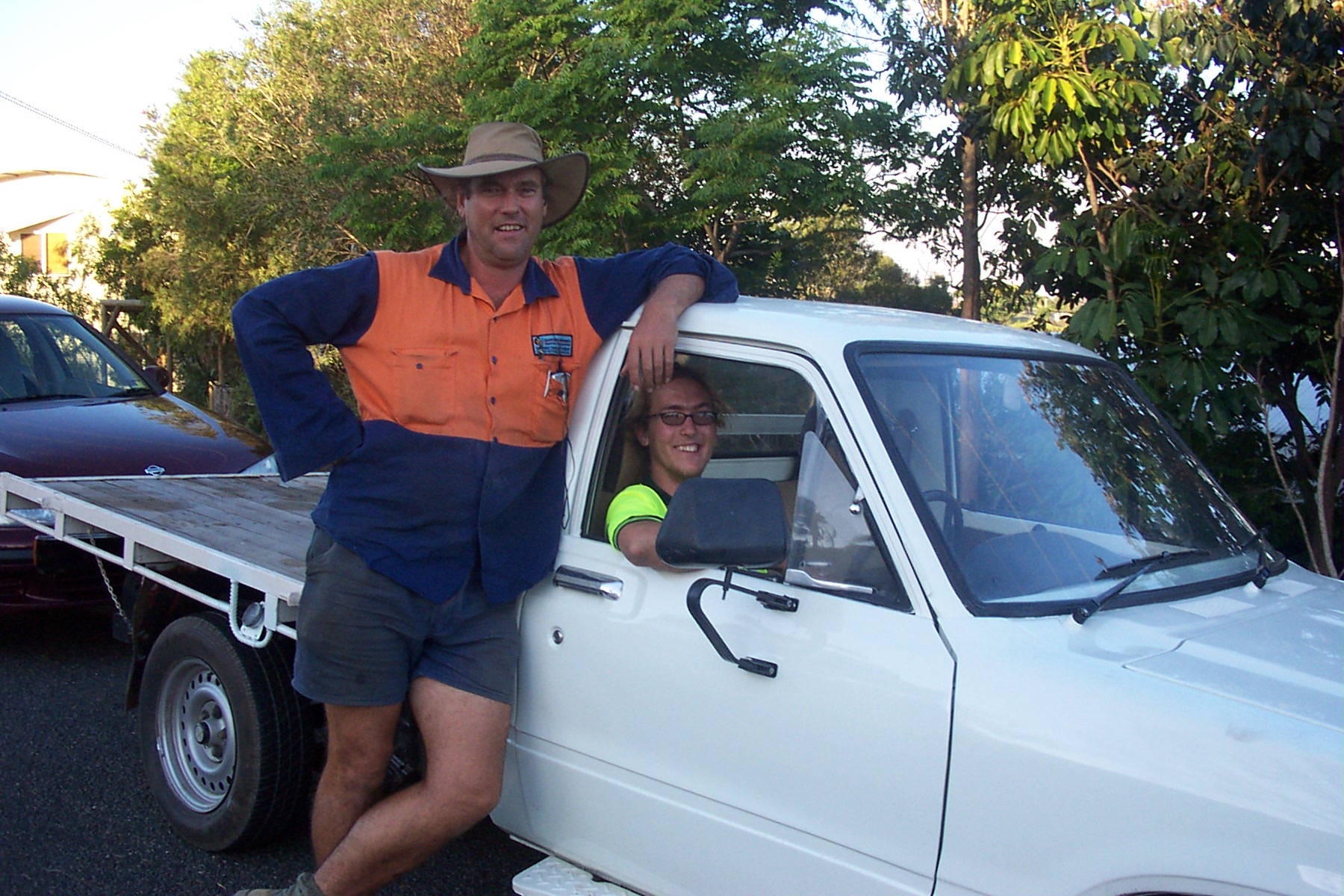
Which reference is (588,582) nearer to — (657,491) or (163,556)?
(657,491)

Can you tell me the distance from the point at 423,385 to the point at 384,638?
64 centimetres

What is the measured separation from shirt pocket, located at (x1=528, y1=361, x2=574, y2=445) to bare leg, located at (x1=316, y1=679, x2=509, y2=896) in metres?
0.68

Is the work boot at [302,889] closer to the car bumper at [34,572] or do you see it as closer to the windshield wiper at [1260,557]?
the windshield wiper at [1260,557]

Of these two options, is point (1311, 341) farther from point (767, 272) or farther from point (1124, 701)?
point (767, 272)

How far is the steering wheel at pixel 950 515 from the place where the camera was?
2.41 m

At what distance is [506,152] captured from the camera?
3.09m

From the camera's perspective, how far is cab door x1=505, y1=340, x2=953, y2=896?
2.28m

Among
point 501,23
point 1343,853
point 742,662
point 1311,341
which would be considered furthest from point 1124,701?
point 501,23

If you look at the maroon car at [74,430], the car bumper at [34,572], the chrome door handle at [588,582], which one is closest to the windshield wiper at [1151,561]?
the chrome door handle at [588,582]

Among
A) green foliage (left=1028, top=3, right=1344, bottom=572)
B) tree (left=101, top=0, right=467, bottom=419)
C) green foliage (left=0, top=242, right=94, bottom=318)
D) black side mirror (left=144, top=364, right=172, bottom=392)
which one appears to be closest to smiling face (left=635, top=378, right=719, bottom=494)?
green foliage (left=1028, top=3, right=1344, bottom=572)

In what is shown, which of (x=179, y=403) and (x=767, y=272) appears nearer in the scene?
(x=179, y=403)

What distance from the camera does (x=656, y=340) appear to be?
9.20 feet

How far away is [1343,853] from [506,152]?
8.09ft

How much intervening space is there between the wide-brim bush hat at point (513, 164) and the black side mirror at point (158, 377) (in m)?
4.86
